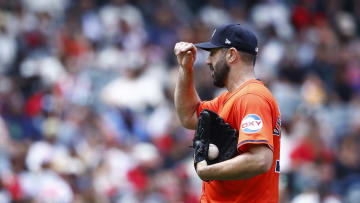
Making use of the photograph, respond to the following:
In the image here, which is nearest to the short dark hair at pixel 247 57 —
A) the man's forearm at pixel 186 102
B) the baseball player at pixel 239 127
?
the baseball player at pixel 239 127

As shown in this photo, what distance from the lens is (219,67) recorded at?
4730mm

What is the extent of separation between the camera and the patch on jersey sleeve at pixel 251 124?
14.0 ft

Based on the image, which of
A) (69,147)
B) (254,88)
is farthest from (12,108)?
(254,88)

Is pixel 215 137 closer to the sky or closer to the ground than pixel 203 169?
closer to the sky

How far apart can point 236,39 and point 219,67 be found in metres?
0.23

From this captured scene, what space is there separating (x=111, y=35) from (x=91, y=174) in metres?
3.71

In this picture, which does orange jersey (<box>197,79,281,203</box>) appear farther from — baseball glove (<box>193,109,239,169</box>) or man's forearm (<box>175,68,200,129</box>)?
man's forearm (<box>175,68,200,129</box>)

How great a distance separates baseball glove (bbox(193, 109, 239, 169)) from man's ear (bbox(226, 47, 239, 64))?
433 mm

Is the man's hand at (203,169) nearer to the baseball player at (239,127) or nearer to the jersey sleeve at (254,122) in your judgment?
the baseball player at (239,127)

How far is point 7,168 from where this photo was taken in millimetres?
9398

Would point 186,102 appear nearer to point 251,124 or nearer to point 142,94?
point 251,124

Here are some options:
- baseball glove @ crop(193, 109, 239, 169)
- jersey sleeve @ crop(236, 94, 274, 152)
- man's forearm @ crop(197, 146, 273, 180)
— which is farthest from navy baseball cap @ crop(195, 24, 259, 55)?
man's forearm @ crop(197, 146, 273, 180)

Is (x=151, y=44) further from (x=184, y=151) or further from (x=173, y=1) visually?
(x=184, y=151)

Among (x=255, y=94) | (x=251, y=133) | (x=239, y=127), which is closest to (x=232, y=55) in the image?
(x=255, y=94)
